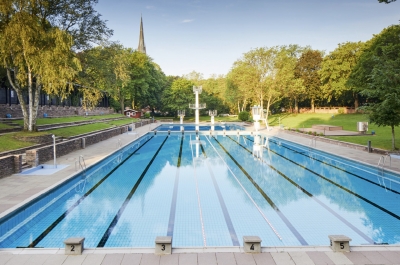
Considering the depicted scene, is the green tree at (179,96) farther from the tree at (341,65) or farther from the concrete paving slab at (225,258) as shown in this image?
the concrete paving slab at (225,258)

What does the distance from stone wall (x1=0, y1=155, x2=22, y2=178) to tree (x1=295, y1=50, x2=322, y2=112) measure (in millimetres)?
48323

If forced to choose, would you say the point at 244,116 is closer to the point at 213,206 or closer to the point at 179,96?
the point at 179,96

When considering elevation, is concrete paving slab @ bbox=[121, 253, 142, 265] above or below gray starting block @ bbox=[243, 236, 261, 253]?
below

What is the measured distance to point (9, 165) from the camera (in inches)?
428

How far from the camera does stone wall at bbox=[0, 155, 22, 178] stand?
10402mm

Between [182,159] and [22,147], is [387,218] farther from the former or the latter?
[22,147]

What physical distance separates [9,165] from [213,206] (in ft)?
27.0

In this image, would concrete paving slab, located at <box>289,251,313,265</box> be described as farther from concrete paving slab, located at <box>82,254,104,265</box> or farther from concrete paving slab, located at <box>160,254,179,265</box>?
concrete paving slab, located at <box>82,254,104,265</box>

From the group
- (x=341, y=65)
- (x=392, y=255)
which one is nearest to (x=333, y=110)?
(x=341, y=65)

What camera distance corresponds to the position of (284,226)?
23.2 ft

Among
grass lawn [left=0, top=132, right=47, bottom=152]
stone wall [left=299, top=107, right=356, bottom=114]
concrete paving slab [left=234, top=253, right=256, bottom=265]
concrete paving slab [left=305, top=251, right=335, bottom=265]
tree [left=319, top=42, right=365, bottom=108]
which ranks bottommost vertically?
concrete paving slab [left=305, top=251, right=335, bottom=265]

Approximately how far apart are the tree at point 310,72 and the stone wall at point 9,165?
48.3 meters

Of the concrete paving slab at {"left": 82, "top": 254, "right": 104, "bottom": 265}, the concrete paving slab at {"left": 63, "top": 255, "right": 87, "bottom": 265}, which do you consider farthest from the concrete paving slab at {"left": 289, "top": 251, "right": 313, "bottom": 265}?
the concrete paving slab at {"left": 63, "top": 255, "right": 87, "bottom": 265}

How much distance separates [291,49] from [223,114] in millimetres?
22694
